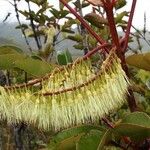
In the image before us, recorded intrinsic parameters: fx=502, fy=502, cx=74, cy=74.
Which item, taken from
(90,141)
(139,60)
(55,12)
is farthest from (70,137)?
(55,12)

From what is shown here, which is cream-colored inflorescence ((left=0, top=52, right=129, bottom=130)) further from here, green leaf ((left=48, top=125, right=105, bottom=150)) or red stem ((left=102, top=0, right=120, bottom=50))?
green leaf ((left=48, top=125, right=105, bottom=150))

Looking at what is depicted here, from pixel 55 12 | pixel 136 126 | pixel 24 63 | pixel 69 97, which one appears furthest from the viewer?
pixel 55 12

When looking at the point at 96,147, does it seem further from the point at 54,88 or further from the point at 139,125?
the point at 54,88

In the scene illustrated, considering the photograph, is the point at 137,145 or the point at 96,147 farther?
the point at 137,145

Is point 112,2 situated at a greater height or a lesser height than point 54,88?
greater

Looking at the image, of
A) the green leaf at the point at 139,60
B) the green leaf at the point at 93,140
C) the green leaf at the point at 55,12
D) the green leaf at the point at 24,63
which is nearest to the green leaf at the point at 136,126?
the green leaf at the point at 93,140

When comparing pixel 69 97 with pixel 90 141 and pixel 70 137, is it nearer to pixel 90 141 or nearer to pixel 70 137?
pixel 90 141

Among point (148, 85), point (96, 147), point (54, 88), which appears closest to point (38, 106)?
point (54, 88)

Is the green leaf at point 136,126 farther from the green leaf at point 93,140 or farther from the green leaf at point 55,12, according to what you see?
the green leaf at point 55,12
